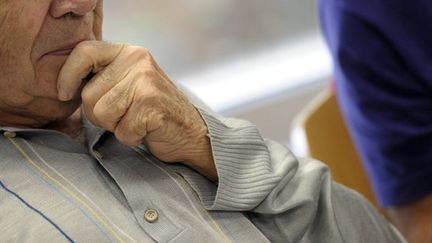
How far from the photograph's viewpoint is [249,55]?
289cm

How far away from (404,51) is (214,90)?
4.19 feet

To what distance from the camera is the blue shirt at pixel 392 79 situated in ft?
5.52

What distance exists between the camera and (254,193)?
45.5 inches

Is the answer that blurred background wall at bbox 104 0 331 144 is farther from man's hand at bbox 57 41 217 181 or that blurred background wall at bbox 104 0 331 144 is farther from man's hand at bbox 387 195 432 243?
man's hand at bbox 57 41 217 181

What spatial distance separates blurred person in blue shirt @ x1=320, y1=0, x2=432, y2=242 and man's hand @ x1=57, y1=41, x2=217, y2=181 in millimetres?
671

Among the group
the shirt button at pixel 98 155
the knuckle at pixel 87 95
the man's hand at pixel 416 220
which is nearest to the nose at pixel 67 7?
the knuckle at pixel 87 95

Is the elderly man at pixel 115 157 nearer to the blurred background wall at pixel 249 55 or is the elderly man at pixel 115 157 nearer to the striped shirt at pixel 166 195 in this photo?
the striped shirt at pixel 166 195

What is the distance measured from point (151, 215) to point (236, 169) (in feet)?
0.58

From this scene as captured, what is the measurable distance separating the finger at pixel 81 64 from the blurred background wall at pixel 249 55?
5.22 ft

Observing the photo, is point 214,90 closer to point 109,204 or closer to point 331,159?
point 331,159

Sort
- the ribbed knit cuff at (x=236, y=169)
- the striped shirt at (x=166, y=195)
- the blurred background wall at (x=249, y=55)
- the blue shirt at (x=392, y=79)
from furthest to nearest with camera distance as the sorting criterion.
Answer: the blurred background wall at (x=249, y=55) < the blue shirt at (x=392, y=79) < the ribbed knit cuff at (x=236, y=169) < the striped shirt at (x=166, y=195)

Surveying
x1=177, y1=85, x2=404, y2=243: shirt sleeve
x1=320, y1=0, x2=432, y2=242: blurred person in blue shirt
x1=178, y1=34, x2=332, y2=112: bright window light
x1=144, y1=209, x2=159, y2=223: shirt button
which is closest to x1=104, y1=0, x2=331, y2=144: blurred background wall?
x1=178, y1=34, x2=332, y2=112: bright window light

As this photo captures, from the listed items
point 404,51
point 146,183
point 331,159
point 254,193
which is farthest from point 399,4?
point 146,183

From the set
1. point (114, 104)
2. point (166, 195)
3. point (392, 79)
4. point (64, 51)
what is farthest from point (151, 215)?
point (392, 79)
